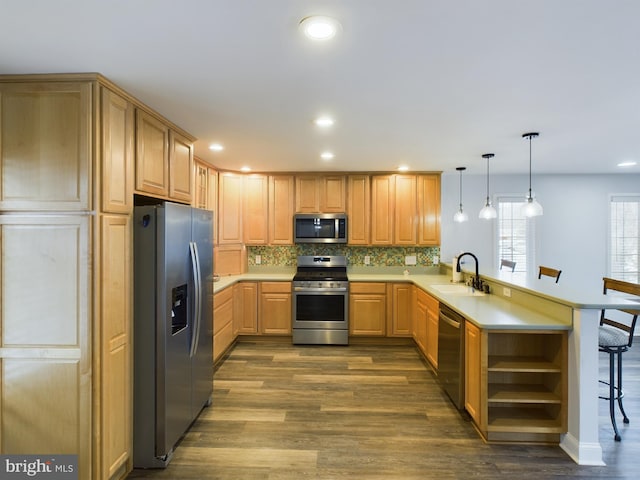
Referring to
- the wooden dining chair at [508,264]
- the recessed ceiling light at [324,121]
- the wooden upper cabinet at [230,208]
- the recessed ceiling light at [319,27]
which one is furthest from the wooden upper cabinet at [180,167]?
the wooden dining chair at [508,264]

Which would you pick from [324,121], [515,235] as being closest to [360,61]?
[324,121]

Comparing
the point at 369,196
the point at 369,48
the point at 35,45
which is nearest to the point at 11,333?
the point at 35,45

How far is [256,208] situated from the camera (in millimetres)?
5008

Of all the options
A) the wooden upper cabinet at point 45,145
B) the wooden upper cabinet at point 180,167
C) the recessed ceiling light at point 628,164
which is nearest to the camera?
the wooden upper cabinet at point 45,145

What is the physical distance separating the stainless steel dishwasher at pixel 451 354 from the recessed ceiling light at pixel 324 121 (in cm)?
194

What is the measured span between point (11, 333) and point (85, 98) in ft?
4.56

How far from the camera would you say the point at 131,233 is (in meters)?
2.25

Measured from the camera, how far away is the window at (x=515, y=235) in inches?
209

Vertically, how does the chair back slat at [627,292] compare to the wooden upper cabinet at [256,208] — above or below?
below

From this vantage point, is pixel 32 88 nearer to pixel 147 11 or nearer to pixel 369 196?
pixel 147 11

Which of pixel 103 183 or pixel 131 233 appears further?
pixel 131 233

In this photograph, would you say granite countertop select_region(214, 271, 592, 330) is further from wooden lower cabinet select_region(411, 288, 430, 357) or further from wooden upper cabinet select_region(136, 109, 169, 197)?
wooden upper cabinet select_region(136, 109, 169, 197)

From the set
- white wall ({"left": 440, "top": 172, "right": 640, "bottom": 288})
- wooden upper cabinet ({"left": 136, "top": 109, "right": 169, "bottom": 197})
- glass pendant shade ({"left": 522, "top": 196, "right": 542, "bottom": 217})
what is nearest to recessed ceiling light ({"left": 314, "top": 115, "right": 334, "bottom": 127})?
wooden upper cabinet ({"left": 136, "top": 109, "right": 169, "bottom": 197})

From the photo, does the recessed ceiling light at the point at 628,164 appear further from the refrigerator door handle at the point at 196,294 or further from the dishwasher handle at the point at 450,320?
the refrigerator door handle at the point at 196,294
